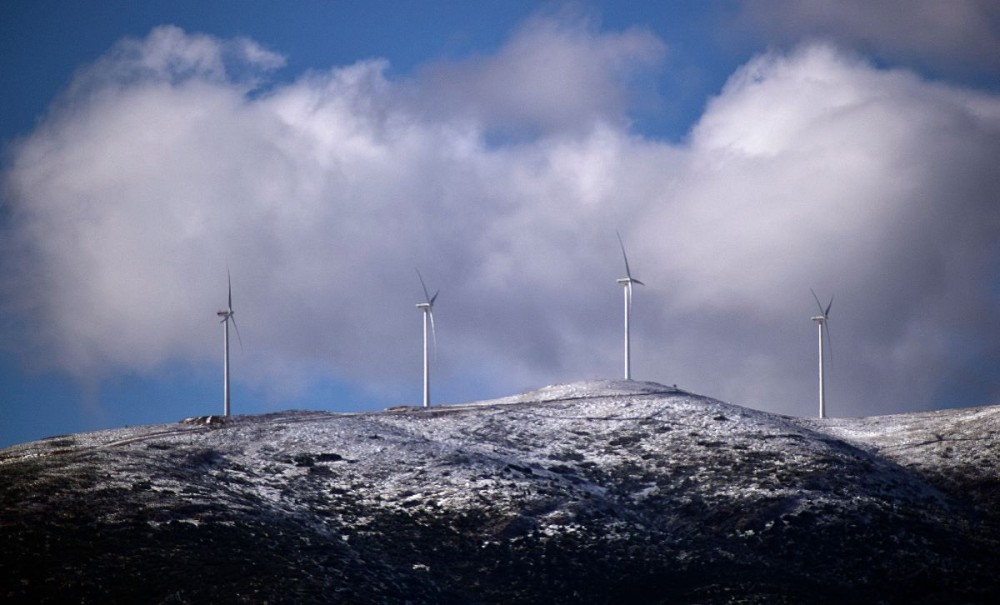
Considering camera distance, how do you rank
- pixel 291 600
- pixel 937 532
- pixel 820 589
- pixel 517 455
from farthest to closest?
pixel 517 455, pixel 937 532, pixel 820 589, pixel 291 600

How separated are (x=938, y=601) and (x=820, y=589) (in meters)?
5.21

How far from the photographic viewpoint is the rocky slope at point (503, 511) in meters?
43.9

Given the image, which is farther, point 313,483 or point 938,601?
point 313,483

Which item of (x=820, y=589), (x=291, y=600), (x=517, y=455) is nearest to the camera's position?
(x=291, y=600)

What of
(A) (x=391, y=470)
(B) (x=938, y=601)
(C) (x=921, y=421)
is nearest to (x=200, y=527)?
(A) (x=391, y=470)

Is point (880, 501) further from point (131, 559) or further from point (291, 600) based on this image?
point (131, 559)

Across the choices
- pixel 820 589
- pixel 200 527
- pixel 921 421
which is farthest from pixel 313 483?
pixel 921 421

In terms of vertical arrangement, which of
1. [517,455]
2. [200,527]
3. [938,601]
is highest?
[517,455]

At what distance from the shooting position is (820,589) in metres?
48.6

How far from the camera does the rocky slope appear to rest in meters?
43.9

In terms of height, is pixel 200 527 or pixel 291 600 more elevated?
pixel 200 527

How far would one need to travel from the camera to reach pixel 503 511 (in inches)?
2115

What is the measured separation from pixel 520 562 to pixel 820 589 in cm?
1375

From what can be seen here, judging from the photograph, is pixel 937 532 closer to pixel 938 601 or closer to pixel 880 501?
pixel 880 501
